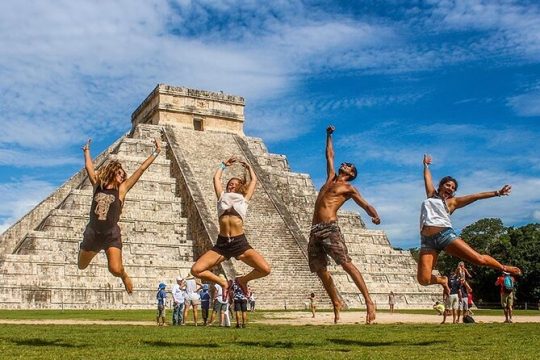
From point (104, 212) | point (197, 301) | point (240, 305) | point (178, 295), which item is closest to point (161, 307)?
point (178, 295)

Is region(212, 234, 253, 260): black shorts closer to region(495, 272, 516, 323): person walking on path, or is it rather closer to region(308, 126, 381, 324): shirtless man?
region(308, 126, 381, 324): shirtless man

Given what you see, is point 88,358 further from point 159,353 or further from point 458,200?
point 458,200

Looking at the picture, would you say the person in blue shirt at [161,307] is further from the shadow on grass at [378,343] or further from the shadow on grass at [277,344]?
the shadow on grass at [378,343]

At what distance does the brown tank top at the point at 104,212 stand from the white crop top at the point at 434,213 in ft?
13.8

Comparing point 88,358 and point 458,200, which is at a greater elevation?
point 458,200

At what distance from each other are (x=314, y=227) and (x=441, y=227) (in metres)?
1.81

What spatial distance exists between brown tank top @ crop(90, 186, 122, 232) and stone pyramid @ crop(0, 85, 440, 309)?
58.2ft

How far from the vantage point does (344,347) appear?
8.67 meters

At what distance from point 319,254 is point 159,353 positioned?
117 inches

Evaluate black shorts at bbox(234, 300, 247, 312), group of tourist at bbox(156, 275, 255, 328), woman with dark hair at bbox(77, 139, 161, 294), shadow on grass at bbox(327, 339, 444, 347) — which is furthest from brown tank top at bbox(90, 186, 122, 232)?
black shorts at bbox(234, 300, 247, 312)

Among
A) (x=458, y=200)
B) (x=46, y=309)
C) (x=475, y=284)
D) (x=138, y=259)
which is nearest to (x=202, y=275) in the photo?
(x=458, y=200)

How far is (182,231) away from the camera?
31.1m

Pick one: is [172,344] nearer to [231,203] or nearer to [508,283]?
[231,203]

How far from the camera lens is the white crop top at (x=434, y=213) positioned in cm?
905
